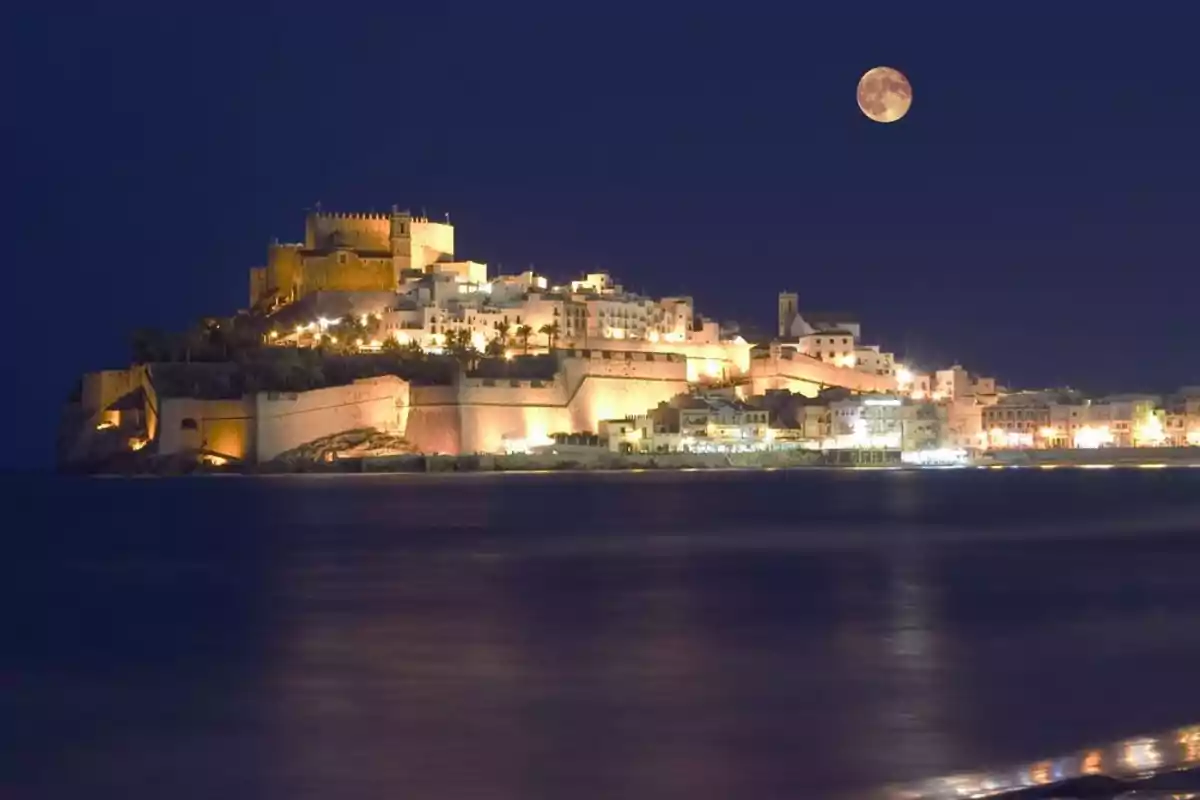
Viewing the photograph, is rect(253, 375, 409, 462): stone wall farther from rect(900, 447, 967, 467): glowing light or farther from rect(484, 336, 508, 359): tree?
rect(900, 447, 967, 467): glowing light

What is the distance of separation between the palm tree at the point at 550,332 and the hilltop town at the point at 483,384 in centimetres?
4

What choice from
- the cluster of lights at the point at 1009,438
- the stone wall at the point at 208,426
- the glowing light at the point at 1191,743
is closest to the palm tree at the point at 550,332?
the stone wall at the point at 208,426

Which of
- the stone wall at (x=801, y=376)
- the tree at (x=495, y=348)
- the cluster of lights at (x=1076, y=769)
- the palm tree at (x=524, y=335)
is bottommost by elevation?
the cluster of lights at (x=1076, y=769)

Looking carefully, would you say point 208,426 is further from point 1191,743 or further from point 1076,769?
point 1076,769

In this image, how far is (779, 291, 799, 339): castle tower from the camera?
61.0m

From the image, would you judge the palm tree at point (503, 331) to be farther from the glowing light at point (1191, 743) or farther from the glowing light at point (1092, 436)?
the glowing light at point (1191, 743)

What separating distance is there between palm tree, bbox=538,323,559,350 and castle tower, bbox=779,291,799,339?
549 inches

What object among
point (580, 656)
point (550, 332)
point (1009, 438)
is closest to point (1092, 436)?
point (1009, 438)

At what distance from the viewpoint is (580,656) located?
1039 centimetres

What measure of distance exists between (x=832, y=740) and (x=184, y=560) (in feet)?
43.2

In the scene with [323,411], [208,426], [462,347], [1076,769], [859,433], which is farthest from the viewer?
[859,433]

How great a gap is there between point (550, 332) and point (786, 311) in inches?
589

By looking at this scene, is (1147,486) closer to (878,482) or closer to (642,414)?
(878,482)

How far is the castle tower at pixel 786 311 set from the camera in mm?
61000
